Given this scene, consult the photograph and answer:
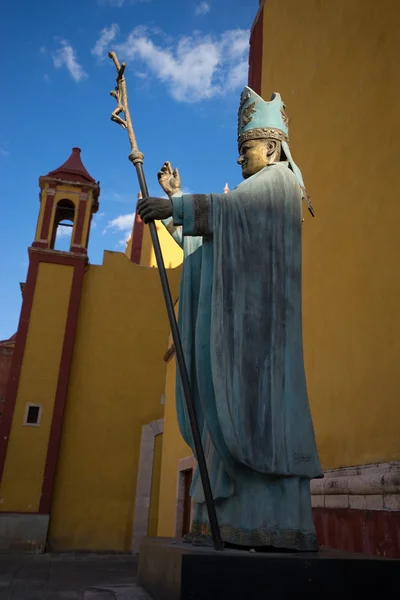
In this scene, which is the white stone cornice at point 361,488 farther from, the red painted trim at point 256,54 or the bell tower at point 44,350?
the bell tower at point 44,350

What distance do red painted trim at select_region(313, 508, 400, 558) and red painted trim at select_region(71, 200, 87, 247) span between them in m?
10.2

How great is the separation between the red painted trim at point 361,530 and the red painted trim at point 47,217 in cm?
1034

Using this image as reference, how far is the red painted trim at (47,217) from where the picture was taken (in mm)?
12670

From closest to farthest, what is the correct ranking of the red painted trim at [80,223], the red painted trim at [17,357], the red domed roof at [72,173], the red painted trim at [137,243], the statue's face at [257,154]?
the statue's face at [257,154], the red painted trim at [17,357], the red painted trim at [80,223], the red domed roof at [72,173], the red painted trim at [137,243]

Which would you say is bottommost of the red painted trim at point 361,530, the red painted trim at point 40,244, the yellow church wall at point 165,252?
the red painted trim at point 361,530

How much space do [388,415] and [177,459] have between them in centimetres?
514

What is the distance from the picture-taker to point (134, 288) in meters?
13.0

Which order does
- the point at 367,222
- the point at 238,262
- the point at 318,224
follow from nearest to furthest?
the point at 238,262 < the point at 367,222 < the point at 318,224

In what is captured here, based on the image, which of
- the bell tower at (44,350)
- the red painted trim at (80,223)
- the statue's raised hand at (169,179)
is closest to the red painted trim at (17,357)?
the bell tower at (44,350)

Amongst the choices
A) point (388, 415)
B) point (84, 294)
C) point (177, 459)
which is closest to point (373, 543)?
point (388, 415)

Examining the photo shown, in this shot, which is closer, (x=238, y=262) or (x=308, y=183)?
(x=238, y=262)

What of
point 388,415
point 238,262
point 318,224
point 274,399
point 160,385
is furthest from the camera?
point 160,385

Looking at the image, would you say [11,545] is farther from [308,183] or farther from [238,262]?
[238,262]

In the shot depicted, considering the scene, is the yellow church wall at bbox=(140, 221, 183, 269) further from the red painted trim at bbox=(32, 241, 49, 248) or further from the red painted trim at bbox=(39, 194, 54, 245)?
the red painted trim at bbox=(32, 241, 49, 248)
